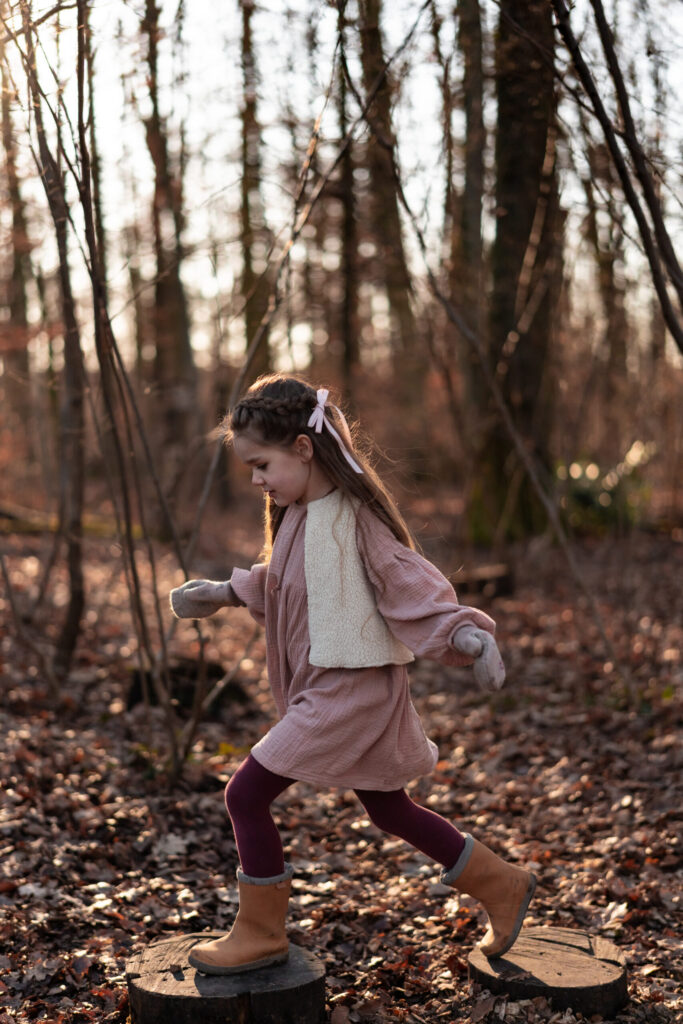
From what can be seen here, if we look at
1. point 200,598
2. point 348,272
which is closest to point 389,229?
point 348,272

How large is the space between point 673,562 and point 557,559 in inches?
→ 51.5

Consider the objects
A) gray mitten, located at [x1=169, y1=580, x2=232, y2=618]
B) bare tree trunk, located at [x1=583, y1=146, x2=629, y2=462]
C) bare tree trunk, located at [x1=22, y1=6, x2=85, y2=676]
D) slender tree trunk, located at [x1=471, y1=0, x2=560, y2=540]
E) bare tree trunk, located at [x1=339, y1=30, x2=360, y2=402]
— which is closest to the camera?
gray mitten, located at [x1=169, y1=580, x2=232, y2=618]

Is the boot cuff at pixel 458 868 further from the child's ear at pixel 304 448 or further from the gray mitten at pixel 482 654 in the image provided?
the child's ear at pixel 304 448

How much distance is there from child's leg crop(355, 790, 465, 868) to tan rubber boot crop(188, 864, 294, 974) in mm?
309

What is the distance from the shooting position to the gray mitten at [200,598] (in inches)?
118

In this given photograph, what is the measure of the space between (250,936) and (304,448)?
1.37 meters

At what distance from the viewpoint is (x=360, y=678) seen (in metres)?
2.72

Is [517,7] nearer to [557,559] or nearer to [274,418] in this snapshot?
[274,418]

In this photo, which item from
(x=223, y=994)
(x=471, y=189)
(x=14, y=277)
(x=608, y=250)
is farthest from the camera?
(x=14, y=277)

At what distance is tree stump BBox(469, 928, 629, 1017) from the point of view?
2.73 metres

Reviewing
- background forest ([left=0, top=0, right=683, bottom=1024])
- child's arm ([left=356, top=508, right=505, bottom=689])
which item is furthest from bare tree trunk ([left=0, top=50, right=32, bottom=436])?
Result: child's arm ([left=356, top=508, right=505, bottom=689])

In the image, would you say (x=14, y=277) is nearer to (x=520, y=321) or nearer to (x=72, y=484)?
(x=72, y=484)

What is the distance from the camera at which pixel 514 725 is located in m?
6.09

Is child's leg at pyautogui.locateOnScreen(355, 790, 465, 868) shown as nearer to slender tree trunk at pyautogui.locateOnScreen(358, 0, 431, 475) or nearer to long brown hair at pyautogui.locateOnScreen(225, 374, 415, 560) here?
long brown hair at pyautogui.locateOnScreen(225, 374, 415, 560)
